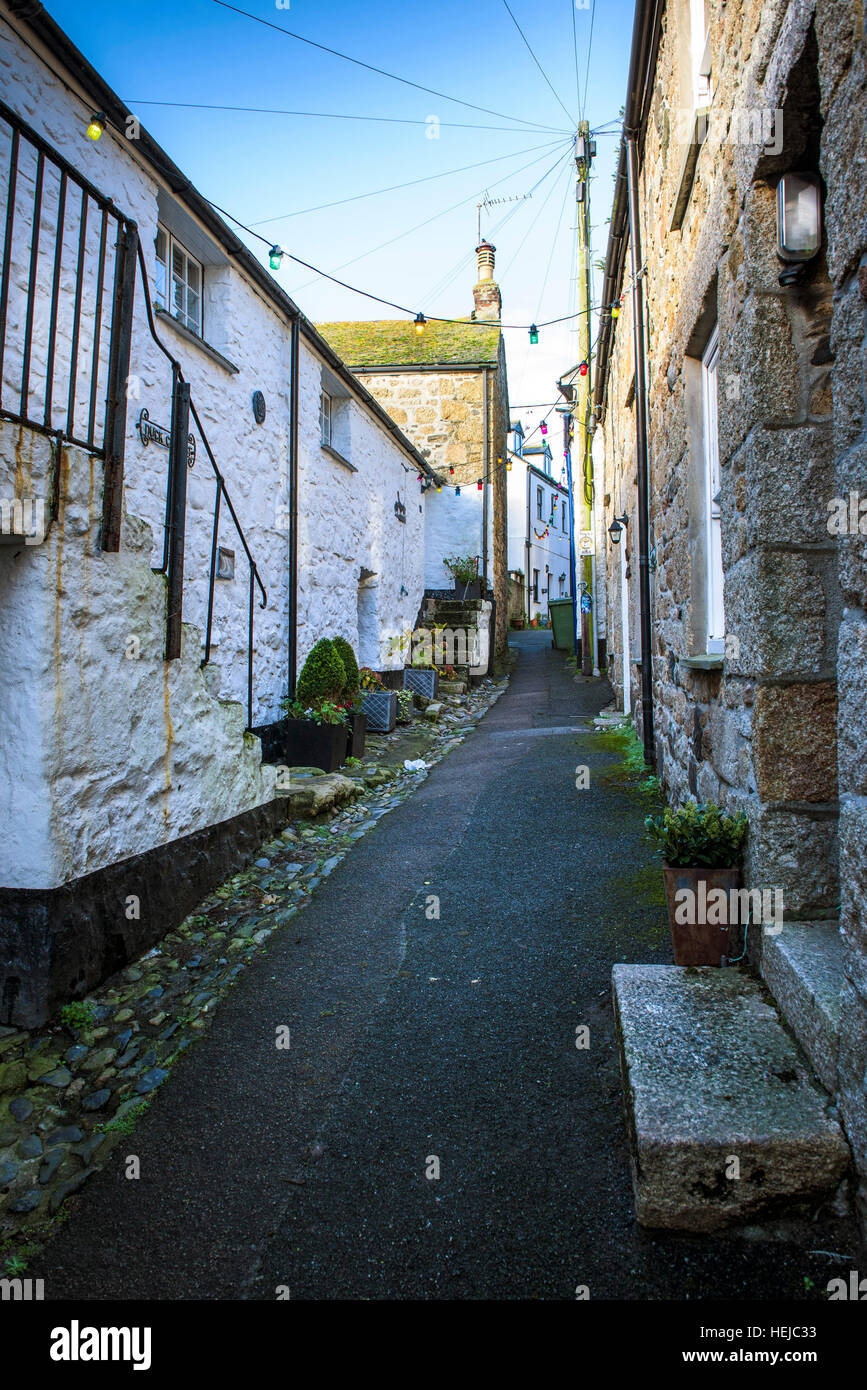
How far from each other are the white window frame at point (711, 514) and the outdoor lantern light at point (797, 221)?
141 centimetres

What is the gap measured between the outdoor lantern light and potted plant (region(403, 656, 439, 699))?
9347mm

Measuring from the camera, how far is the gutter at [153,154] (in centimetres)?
391

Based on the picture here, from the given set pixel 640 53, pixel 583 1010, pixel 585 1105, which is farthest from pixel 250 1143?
pixel 640 53

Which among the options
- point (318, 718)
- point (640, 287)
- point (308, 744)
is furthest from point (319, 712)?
point (640, 287)

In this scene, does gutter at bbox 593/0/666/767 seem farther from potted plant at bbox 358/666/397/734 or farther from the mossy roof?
the mossy roof

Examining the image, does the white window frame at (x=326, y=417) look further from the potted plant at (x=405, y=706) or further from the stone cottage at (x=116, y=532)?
Result: the potted plant at (x=405, y=706)

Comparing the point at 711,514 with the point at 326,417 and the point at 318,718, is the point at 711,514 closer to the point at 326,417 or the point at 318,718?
the point at 318,718

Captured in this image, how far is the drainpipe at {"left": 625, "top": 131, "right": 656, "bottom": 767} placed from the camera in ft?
19.1

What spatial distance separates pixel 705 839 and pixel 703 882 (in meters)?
0.15

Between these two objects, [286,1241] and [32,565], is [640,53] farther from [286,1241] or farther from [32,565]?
[286,1241]

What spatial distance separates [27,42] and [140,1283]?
528 cm

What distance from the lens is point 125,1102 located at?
255cm

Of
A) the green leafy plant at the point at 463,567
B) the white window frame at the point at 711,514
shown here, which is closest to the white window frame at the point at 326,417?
the green leafy plant at the point at 463,567

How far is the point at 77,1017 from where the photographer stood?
→ 2.90m
